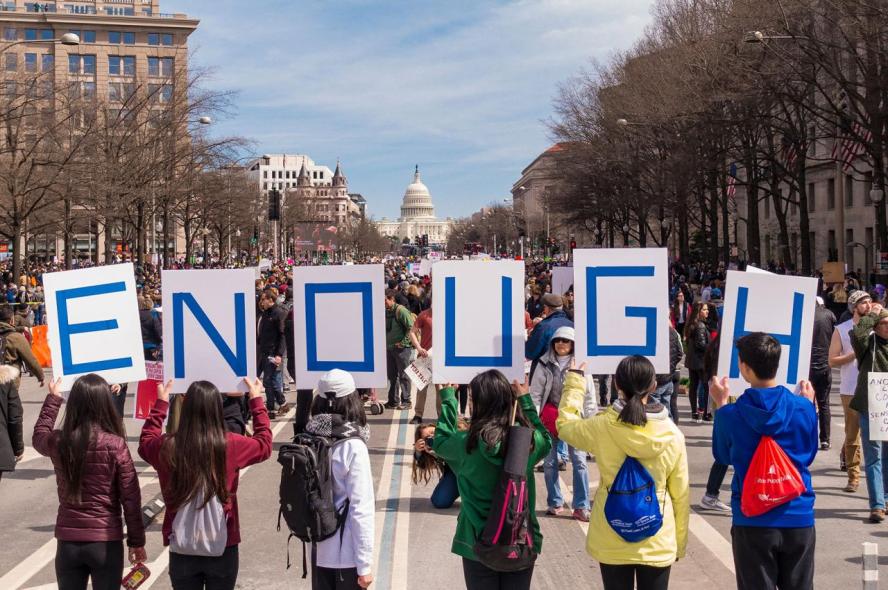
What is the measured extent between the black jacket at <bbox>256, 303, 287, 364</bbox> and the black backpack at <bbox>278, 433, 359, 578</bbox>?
9.50 metres

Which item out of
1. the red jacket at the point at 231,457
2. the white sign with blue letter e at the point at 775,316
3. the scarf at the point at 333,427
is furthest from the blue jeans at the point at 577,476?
the scarf at the point at 333,427

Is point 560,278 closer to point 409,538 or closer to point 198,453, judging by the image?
point 409,538

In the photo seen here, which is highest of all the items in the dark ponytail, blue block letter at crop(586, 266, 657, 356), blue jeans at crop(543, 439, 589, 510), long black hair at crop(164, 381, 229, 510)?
blue block letter at crop(586, 266, 657, 356)

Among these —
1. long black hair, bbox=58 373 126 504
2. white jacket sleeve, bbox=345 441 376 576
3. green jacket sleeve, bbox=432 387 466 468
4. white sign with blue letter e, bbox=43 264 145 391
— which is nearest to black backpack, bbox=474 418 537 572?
green jacket sleeve, bbox=432 387 466 468

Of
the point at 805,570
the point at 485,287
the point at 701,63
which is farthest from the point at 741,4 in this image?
the point at 805,570

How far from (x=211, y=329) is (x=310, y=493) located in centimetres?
268

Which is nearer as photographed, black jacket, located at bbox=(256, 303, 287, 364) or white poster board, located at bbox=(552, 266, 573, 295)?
black jacket, located at bbox=(256, 303, 287, 364)

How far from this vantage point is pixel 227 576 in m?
5.09

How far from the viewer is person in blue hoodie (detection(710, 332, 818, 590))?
16.4 feet

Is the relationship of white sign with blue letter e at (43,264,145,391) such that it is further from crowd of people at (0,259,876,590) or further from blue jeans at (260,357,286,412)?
blue jeans at (260,357,286,412)

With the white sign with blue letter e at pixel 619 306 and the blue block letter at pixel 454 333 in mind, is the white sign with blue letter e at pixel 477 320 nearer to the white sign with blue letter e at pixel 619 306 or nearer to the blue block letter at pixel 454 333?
the blue block letter at pixel 454 333

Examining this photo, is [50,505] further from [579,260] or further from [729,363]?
[729,363]

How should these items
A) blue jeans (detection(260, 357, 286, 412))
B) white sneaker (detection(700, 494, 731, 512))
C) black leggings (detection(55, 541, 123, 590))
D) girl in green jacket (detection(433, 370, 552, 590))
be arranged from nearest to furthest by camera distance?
girl in green jacket (detection(433, 370, 552, 590)), black leggings (detection(55, 541, 123, 590)), white sneaker (detection(700, 494, 731, 512)), blue jeans (detection(260, 357, 286, 412))

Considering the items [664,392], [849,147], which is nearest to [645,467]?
[664,392]
